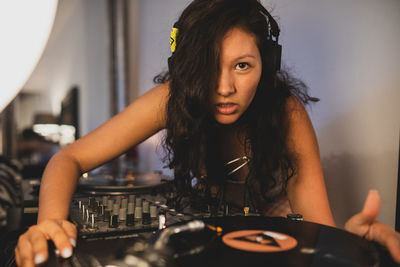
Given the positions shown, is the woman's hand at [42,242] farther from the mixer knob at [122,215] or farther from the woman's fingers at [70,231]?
the mixer knob at [122,215]

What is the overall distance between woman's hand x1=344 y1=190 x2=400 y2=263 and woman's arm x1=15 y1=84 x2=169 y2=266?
46 centimetres

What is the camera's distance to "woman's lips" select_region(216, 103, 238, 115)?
89 cm

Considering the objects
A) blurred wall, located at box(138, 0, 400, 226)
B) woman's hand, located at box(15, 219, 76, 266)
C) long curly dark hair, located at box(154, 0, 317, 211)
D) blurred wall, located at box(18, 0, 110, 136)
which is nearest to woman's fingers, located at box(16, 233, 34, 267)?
woman's hand, located at box(15, 219, 76, 266)

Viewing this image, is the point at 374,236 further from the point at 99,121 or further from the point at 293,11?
the point at 99,121

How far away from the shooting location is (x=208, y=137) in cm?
110

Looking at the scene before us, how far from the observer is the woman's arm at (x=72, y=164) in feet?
1.82

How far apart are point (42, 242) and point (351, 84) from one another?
3.29 ft

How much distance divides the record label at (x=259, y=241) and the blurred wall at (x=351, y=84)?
0.66 meters

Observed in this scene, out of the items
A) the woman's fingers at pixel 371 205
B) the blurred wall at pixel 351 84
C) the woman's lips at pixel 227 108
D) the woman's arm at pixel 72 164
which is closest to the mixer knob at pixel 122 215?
the woman's arm at pixel 72 164

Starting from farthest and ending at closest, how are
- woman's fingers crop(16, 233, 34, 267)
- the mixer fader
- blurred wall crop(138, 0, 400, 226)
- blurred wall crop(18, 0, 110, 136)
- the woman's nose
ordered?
1. blurred wall crop(18, 0, 110, 136)
2. blurred wall crop(138, 0, 400, 226)
3. the woman's nose
4. the mixer fader
5. woman's fingers crop(16, 233, 34, 267)

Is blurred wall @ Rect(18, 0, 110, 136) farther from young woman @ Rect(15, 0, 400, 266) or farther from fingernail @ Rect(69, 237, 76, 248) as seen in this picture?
fingernail @ Rect(69, 237, 76, 248)

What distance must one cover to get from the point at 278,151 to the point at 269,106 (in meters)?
0.14

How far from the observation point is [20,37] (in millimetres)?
547

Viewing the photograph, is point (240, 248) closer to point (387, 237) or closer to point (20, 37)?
point (387, 237)
